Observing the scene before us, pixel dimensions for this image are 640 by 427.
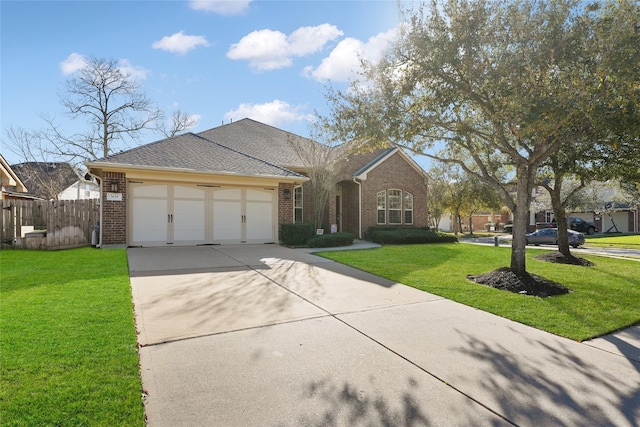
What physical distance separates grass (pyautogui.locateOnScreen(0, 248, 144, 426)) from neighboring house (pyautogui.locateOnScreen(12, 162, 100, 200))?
1029 inches

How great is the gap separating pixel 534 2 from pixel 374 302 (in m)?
6.35

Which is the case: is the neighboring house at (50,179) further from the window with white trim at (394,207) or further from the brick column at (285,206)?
the window with white trim at (394,207)

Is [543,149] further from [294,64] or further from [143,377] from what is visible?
[294,64]

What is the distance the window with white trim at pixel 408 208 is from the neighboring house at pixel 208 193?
7.36ft

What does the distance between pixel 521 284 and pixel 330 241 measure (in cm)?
814

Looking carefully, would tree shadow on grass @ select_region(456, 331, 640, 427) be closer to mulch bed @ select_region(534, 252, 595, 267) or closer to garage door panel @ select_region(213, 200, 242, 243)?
mulch bed @ select_region(534, 252, 595, 267)

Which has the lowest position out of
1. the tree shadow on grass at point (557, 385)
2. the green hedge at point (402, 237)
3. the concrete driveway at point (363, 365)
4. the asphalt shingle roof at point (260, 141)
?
the tree shadow on grass at point (557, 385)

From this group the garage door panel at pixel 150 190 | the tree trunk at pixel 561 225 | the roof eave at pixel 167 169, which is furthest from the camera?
the garage door panel at pixel 150 190

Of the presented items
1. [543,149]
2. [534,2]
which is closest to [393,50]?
[534,2]

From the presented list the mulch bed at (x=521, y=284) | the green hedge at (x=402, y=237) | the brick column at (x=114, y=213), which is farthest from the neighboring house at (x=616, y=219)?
the brick column at (x=114, y=213)

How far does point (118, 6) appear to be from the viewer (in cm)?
866

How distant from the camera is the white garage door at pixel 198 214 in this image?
39.7 feet

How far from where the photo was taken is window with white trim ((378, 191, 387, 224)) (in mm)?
19156

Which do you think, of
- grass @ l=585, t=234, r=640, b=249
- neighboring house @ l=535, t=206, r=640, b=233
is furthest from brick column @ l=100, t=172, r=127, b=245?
neighboring house @ l=535, t=206, r=640, b=233
